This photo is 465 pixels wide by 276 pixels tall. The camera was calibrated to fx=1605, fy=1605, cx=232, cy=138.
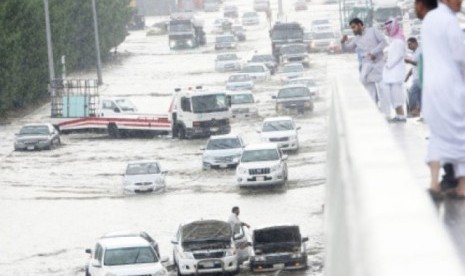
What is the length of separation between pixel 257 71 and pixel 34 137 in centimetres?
2914

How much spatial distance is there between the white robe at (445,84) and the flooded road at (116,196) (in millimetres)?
30571

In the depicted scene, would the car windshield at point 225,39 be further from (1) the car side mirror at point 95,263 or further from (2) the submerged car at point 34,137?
(1) the car side mirror at point 95,263

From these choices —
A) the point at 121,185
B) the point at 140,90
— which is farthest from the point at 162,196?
the point at 140,90

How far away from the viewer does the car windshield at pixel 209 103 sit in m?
61.6

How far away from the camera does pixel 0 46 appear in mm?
73750

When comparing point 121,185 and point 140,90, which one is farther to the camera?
point 140,90

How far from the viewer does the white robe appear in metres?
7.44

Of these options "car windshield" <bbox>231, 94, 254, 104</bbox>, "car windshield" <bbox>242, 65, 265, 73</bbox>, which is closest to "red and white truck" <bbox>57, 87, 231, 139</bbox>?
"car windshield" <bbox>231, 94, 254, 104</bbox>

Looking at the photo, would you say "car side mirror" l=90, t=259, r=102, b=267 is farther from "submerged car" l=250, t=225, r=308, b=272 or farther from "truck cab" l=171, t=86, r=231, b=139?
"truck cab" l=171, t=86, r=231, b=139

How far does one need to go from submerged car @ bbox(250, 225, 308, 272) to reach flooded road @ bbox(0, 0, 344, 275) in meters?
0.42

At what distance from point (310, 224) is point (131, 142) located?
21861 mm

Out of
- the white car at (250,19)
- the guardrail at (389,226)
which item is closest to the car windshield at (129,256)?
the guardrail at (389,226)

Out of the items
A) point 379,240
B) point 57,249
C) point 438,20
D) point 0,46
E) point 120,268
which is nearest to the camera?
point 379,240

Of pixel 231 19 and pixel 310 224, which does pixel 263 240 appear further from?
pixel 231 19
